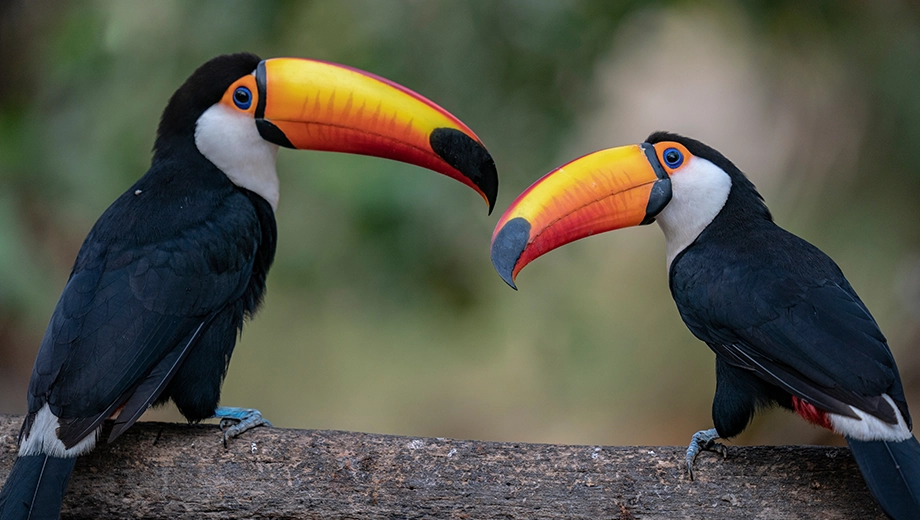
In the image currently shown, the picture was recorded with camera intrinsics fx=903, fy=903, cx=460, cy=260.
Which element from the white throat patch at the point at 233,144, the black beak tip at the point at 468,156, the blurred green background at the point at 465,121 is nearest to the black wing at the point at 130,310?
the white throat patch at the point at 233,144

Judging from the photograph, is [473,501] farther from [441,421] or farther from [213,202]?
[441,421]

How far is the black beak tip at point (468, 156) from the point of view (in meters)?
2.87

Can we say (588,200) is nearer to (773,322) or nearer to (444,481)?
(773,322)

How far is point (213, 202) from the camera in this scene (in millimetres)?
2906

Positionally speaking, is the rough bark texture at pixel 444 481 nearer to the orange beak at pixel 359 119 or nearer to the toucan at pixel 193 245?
the toucan at pixel 193 245

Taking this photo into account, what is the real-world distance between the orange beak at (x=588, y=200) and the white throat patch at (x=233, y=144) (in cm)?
91

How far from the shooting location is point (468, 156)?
287 centimetres

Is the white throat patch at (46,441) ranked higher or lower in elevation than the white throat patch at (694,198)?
lower

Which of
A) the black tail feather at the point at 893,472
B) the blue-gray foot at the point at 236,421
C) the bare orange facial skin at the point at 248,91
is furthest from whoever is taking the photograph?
the bare orange facial skin at the point at 248,91

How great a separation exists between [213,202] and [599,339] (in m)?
3.21

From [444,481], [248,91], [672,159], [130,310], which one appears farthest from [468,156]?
[130,310]

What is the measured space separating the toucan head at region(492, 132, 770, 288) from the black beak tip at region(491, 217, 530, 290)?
37 millimetres

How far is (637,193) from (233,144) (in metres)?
1.34

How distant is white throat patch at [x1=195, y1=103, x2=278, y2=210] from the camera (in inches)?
118
